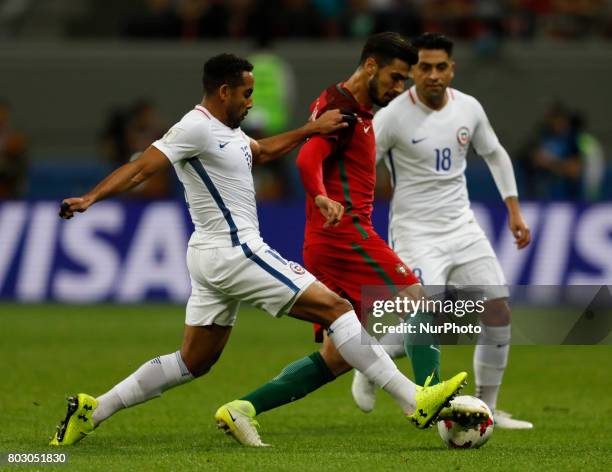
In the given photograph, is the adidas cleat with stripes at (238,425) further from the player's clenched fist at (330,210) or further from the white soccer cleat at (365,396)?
the white soccer cleat at (365,396)

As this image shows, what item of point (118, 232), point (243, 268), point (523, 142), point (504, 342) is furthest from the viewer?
point (523, 142)

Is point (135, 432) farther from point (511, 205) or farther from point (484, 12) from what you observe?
point (484, 12)

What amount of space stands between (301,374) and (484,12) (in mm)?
14653

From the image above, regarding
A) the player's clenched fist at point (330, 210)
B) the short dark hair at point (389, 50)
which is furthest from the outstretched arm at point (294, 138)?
the player's clenched fist at point (330, 210)

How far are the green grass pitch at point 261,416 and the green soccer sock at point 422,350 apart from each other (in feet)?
1.30

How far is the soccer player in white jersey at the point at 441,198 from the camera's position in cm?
895

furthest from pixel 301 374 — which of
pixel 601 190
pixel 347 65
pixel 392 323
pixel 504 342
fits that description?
pixel 347 65

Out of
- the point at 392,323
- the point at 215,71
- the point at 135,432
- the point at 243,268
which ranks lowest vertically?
the point at 135,432

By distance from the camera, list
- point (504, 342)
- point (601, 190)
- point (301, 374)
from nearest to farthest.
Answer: point (301, 374)
point (504, 342)
point (601, 190)

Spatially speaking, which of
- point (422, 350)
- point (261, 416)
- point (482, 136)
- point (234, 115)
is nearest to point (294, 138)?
point (234, 115)

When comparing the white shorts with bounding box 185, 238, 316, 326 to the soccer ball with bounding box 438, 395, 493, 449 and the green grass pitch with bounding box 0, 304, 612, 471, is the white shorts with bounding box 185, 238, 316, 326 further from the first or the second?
the soccer ball with bounding box 438, 395, 493, 449

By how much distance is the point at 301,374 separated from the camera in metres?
8.12

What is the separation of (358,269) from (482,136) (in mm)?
1641

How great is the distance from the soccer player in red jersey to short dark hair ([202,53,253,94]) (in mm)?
660
